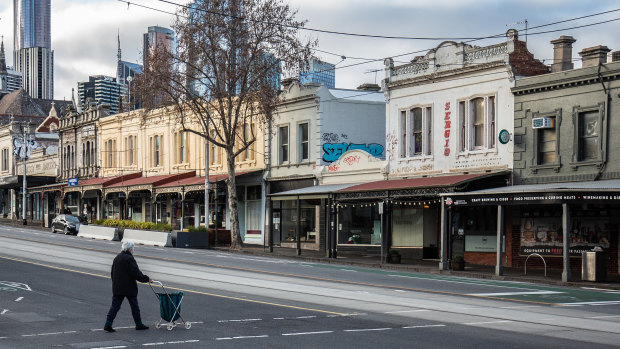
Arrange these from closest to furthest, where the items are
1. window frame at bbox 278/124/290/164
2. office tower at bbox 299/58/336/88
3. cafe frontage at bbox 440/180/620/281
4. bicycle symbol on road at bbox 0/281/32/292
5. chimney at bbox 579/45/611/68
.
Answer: bicycle symbol on road at bbox 0/281/32/292
cafe frontage at bbox 440/180/620/281
chimney at bbox 579/45/611/68
office tower at bbox 299/58/336/88
window frame at bbox 278/124/290/164

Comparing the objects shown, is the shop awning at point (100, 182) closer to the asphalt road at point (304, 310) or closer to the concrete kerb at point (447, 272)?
the concrete kerb at point (447, 272)

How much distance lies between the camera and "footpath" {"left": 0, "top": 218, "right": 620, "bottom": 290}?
25.0m

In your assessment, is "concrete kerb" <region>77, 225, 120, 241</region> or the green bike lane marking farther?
A: "concrete kerb" <region>77, 225, 120, 241</region>

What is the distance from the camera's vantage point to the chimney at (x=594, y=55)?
2842 centimetres

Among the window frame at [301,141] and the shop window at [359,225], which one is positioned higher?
the window frame at [301,141]

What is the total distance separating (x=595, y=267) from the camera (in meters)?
24.5

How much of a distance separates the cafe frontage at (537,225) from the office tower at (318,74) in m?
9.54

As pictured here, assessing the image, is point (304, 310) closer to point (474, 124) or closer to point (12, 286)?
point (12, 286)

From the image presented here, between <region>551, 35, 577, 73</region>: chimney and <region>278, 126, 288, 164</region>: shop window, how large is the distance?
1772 centimetres

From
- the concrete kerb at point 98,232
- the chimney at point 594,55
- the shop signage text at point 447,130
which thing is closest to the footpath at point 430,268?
the shop signage text at point 447,130

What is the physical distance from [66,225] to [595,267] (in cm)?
3886

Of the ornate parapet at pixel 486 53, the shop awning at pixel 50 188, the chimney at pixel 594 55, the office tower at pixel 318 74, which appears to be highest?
the office tower at pixel 318 74

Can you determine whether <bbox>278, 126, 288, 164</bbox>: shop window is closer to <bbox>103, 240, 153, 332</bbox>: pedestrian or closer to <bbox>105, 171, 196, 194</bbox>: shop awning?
<bbox>105, 171, 196, 194</bbox>: shop awning

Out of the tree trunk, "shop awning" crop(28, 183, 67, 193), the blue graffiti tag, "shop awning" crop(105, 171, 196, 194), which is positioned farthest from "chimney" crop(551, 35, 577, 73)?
"shop awning" crop(28, 183, 67, 193)
